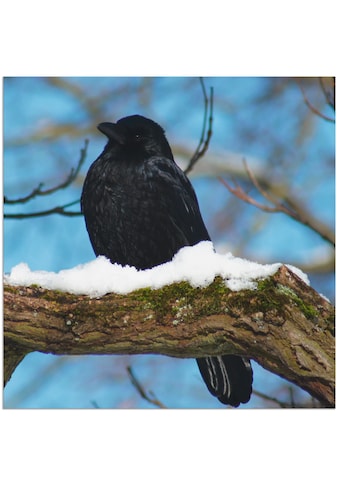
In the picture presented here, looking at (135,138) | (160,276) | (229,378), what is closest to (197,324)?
(160,276)

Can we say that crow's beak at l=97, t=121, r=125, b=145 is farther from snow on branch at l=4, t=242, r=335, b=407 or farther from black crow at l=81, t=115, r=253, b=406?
snow on branch at l=4, t=242, r=335, b=407

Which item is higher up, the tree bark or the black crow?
the black crow

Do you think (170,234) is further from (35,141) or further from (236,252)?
(236,252)

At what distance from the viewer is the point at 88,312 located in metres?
2.55

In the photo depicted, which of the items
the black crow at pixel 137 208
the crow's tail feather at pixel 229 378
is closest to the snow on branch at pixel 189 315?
the crow's tail feather at pixel 229 378

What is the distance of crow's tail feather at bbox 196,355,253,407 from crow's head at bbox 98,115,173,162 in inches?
41.6

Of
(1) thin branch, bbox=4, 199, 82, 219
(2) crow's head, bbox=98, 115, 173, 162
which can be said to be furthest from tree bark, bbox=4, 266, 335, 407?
(2) crow's head, bbox=98, 115, 173, 162

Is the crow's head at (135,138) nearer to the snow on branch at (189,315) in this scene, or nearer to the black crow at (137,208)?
the black crow at (137,208)

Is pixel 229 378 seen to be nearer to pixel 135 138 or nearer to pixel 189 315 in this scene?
pixel 189 315

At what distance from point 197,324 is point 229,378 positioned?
0.61m

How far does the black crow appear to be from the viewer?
10.6 ft

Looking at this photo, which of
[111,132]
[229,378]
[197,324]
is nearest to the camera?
[197,324]

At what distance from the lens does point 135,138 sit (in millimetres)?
3455
